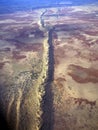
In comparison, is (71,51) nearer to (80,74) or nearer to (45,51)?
(45,51)

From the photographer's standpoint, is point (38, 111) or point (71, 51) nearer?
point (38, 111)

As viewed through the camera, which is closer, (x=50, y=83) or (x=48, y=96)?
(x=48, y=96)

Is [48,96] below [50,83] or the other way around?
below

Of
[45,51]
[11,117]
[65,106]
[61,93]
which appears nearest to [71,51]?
[45,51]

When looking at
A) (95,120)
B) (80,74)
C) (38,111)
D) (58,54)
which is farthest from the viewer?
(58,54)

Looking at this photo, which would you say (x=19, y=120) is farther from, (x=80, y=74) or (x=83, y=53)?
(x=83, y=53)

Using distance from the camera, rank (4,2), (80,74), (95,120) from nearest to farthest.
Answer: (95,120) → (80,74) → (4,2)

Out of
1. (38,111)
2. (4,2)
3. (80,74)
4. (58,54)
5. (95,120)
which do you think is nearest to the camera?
(95,120)

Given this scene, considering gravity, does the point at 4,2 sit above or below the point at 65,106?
above

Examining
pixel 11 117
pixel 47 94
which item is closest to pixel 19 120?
pixel 11 117
